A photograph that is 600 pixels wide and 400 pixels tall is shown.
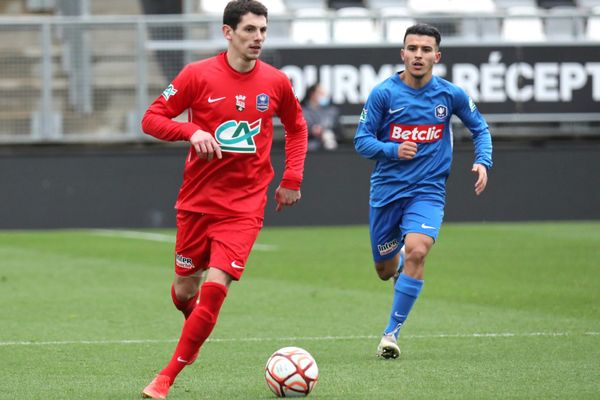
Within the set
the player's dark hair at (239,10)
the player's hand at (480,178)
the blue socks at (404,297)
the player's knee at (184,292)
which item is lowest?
the blue socks at (404,297)

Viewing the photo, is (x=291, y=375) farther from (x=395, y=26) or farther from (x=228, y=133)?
(x=395, y=26)

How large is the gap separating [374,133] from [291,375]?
2.60 m

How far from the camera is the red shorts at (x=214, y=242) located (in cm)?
728

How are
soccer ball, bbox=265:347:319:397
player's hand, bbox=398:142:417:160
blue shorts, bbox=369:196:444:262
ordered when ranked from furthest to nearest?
blue shorts, bbox=369:196:444:262
player's hand, bbox=398:142:417:160
soccer ball, bbox=265:347:319:397

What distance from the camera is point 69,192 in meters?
20.8

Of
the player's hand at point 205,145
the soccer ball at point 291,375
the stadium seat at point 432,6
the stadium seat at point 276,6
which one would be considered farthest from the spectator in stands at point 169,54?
the soccer ball at point 291,375

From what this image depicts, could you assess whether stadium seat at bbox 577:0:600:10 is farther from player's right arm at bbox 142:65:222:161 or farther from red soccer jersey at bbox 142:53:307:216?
player's right arm at bbox 142:65:222:161

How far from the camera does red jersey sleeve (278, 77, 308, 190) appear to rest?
25.5ft

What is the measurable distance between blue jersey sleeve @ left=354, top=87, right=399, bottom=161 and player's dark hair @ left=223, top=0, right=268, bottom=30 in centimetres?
163

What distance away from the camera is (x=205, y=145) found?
23.0ft

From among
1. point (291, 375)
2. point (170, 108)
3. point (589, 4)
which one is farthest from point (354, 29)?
point (291, 375)

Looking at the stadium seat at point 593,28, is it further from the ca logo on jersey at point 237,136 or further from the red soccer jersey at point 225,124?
the ca logo on jersey at point 237,136

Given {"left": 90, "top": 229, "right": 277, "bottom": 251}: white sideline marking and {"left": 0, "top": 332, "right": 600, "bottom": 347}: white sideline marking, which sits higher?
{"left": 0, "top": 332, "right": 600, "bottom": 347}: white sideline marking

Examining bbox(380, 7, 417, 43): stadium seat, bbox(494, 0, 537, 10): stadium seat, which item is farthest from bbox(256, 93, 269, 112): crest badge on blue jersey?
bbox(494, 0, 537, 10): stadium seat
